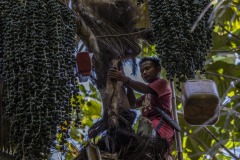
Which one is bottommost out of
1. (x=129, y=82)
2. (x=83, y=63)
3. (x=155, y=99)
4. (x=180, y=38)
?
(x=155, y=99)

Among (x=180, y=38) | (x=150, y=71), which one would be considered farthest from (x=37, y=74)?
(x=150, y=71)

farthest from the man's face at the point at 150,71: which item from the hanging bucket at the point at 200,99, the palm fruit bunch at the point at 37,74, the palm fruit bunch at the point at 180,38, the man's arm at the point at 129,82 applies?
the hanging bucket at the point at 200,99

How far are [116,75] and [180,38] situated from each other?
2.75 ft

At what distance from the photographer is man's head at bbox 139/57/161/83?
212 inches

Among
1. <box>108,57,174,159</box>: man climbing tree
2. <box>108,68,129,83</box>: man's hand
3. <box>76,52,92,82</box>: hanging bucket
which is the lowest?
<box>108,57,174,159</box>: man climbing tree

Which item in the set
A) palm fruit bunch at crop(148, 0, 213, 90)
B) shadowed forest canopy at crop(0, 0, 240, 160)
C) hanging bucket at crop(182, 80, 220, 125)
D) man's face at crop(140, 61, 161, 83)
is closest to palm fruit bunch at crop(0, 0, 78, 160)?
shadowed forest canopy at crop(0, 0, 240, 160)

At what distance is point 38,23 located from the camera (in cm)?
453

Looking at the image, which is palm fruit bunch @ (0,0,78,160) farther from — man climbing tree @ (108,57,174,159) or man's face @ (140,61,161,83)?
man's face @ (140,61,161,83)

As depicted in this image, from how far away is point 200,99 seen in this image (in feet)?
14.2

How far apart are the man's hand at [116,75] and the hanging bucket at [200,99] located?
3.06 ft

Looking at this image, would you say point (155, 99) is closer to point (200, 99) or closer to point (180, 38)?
point (180, 38)

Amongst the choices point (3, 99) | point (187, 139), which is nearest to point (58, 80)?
point (3, 99)

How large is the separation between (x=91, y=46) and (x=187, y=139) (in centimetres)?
143

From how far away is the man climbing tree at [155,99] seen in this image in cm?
487
